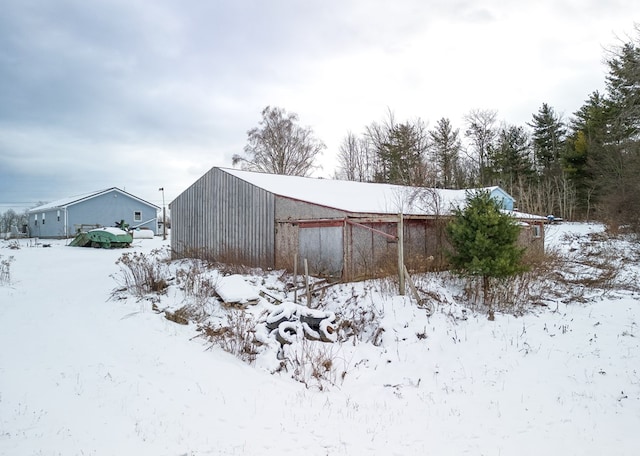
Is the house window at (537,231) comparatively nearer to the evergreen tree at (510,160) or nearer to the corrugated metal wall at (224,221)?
the corrugated metal wall at (224,221)

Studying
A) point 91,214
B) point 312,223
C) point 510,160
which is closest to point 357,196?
point 312,223

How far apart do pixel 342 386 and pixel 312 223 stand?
7291 millimetres

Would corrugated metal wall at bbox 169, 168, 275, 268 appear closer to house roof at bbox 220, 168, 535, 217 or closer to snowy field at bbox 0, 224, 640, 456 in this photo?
house roof at bbox 220, 168, 535, 217

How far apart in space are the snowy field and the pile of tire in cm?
41

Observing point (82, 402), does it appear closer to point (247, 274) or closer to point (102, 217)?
point (247, 274)

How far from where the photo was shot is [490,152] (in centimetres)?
3572

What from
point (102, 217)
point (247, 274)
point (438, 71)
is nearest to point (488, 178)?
point (438, 71)

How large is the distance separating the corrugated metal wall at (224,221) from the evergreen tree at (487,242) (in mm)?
6835

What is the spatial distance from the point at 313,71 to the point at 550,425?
11.9 m

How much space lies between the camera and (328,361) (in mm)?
7172

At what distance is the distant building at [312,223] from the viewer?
12875mm

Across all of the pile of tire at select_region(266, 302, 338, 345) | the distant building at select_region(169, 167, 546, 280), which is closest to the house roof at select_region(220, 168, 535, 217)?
the distant building at select_region(169, 167, 546, 280)

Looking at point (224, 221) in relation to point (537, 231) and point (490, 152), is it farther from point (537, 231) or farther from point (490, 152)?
point (490, 152)

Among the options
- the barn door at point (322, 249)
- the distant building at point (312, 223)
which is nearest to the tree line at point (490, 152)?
the distant building at point (312, 223)
